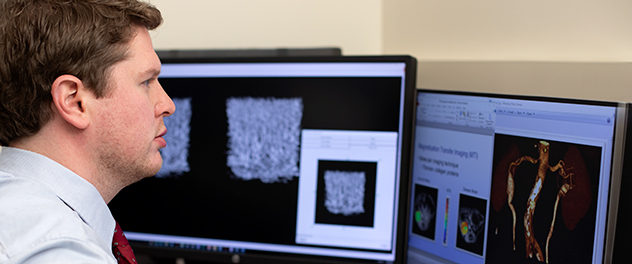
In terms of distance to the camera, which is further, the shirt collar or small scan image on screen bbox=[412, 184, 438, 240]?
small scan image on screen bbox=[412, 184, 438, 240]

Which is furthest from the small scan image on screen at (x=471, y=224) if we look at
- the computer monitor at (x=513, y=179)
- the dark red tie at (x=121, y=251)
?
the dark red tie at (x=121, y=251)

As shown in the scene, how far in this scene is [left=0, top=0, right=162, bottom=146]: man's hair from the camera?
2.04 ft

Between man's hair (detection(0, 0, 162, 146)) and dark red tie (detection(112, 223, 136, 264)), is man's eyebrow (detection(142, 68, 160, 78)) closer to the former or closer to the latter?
man's hair (detection(0, 0, 162, 146))

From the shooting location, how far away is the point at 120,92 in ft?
2.19

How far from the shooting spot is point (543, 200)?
2.37 feet

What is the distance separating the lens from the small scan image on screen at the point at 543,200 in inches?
26.6

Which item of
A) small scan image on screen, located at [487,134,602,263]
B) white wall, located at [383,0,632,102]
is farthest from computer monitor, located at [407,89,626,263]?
white wall, located at [383,0,632,102]

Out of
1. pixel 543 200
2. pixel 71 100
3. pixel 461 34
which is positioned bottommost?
pixel 543 200

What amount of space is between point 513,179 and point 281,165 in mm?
429

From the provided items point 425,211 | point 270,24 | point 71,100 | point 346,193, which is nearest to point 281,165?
point 346,193

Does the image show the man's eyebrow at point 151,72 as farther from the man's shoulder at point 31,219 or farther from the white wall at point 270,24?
the white wall at point 270,24

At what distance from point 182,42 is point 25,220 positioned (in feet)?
2.63

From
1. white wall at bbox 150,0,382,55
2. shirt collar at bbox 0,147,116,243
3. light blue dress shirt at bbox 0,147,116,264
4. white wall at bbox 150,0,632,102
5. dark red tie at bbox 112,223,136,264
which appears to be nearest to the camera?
light blue dress shirt at bbox 0,147,116,264

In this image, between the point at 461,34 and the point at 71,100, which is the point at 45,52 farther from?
the point at 461,34
